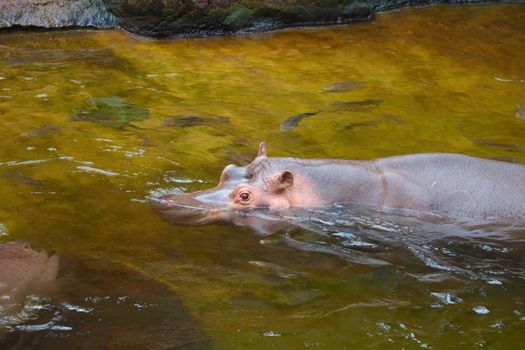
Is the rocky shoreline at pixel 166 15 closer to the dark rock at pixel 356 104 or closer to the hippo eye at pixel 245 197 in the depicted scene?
the dark rock at pixel 356 104

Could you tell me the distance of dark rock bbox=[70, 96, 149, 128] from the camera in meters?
7.11

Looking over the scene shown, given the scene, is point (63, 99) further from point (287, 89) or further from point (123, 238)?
point (123, 238)

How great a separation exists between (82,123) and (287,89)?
2379 millimetres

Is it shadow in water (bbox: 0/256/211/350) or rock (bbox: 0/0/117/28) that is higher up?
rock (bbox: 0/0/117/28)

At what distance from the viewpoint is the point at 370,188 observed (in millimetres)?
5301

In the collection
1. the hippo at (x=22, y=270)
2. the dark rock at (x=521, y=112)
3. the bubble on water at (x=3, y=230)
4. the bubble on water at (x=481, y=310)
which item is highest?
the dark rock at (x=521, y=112)

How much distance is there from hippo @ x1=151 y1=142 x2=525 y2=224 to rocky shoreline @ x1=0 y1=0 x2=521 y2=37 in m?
5.59

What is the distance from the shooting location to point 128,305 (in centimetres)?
393

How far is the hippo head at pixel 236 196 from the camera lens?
16.8 feet

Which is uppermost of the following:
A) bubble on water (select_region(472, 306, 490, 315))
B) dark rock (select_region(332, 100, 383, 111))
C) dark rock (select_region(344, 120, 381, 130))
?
dark rock (select_region(332, 100, 383, 111))

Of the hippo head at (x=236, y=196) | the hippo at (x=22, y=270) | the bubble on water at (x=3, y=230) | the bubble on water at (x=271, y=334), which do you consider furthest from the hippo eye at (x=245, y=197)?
the bubble on water at (x=271, y=334)

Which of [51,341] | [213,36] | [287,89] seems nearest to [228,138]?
[287,89]

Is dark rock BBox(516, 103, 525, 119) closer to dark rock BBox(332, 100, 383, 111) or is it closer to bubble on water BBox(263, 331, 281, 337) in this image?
dark rock BBox(332, 100, 383, 111)

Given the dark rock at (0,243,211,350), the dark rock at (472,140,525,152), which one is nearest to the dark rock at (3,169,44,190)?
the dark rock at (0,243,211,350)
